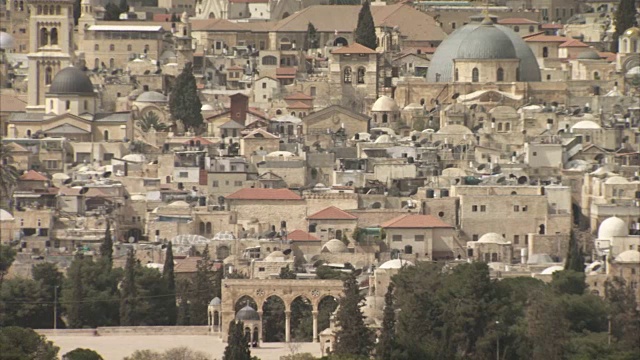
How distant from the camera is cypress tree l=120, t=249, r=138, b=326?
2950 inches

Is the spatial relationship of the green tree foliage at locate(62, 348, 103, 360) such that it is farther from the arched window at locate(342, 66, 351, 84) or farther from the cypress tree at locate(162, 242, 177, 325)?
the arched window at locate(342, 66, 351, 84)

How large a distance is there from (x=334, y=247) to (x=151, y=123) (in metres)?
24.7

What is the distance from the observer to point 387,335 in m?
67.1

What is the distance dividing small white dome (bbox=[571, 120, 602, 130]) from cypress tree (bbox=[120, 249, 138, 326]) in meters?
24.1

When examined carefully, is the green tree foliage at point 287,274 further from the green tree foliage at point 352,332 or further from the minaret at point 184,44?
the minaret at point 184,44

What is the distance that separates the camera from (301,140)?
9631 cm

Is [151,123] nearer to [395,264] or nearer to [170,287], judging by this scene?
[170,287]

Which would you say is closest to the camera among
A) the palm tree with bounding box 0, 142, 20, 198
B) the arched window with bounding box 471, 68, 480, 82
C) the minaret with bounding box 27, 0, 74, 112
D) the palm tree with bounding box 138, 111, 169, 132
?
the palm tree with bounding box 0, 142, 20, 198

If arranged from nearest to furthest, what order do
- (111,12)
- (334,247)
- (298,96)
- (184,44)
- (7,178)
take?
1. (334,247)
2. (7,178)
3. (298,96)
4. (184,44)
5. (111,12)

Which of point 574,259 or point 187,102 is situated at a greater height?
point 187,102

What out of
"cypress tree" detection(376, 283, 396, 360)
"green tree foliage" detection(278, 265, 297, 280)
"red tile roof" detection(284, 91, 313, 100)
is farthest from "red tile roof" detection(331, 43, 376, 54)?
"cypress tree" detection(376, 283, 396, 360)

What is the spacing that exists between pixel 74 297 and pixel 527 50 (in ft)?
118

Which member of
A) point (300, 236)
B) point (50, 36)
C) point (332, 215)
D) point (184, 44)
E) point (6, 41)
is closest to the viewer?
point (300, 236)

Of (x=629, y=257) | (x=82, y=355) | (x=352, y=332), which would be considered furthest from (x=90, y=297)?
(x=629, y=257)
